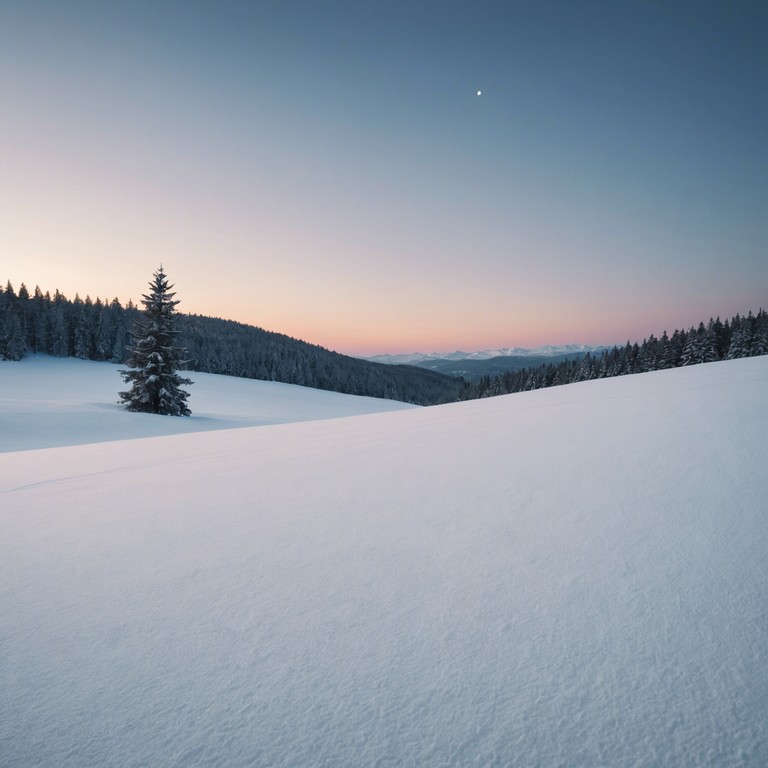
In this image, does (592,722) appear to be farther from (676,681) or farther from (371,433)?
(371,433)

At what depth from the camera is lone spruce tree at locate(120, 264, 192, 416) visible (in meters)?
17.9

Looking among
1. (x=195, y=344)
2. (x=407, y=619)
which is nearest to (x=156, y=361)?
(x=407, y=619)

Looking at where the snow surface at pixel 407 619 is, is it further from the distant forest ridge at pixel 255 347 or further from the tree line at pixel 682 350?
the tree line at pixel 682 350

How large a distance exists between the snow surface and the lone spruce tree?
16.4m

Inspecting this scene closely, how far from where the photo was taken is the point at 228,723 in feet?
4.17

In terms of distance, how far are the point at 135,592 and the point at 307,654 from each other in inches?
46.2

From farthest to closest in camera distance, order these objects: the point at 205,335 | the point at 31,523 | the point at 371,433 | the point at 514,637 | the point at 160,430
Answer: the point at 205,335, the point at 160,430, the point at 371,433, the point at 31,523, the point at 514,637

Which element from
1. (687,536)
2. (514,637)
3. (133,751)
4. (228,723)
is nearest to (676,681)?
(514,637)

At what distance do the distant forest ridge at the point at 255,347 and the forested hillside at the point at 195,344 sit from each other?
131 mm

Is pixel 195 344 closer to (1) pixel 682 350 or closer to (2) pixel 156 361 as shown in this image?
(2) pixel 156 361

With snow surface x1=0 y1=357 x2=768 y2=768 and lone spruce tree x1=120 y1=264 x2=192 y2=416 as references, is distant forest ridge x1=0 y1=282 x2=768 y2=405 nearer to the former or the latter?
lone spruce tree x1=120 y1=264 x2=192 y2=416

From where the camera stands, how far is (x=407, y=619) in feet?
5.52

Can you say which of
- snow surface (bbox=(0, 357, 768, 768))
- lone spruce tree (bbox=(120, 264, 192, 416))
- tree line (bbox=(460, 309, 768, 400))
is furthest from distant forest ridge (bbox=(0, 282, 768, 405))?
snow surface (bbox=(0, 357, 768, 768))

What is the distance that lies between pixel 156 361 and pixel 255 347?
69.9 m
